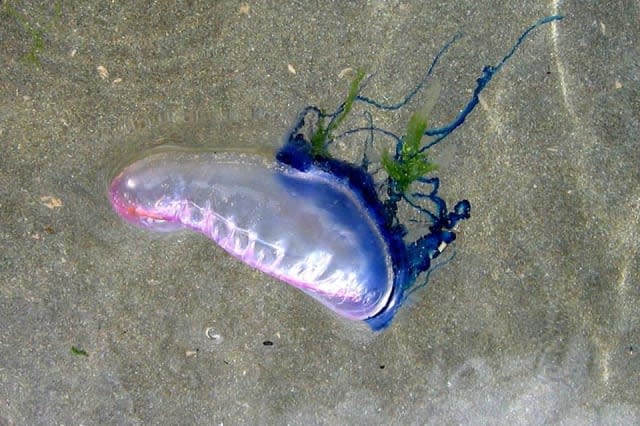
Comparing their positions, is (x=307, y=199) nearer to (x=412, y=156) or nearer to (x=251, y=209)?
(x=251, y=209)

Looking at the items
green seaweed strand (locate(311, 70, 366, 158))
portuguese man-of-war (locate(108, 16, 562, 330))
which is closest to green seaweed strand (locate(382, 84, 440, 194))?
portuguese man-of-war (locate(108, 16, 562, 330))

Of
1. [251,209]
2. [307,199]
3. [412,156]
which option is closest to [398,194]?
[412,156]

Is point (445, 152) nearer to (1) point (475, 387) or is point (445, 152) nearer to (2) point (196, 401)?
(1) point (475, 387)

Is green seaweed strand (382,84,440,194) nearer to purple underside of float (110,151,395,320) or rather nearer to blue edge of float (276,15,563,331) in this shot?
blue edge of float (276,15,563,331)

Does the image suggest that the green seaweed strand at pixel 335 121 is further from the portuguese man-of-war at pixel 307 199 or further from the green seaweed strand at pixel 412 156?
the green seaweed strand at pixel 412 156

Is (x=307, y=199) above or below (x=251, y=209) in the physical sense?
above

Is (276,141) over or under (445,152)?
under

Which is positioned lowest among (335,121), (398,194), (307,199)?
(307,199)

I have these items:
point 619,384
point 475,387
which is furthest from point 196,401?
point 619,384
